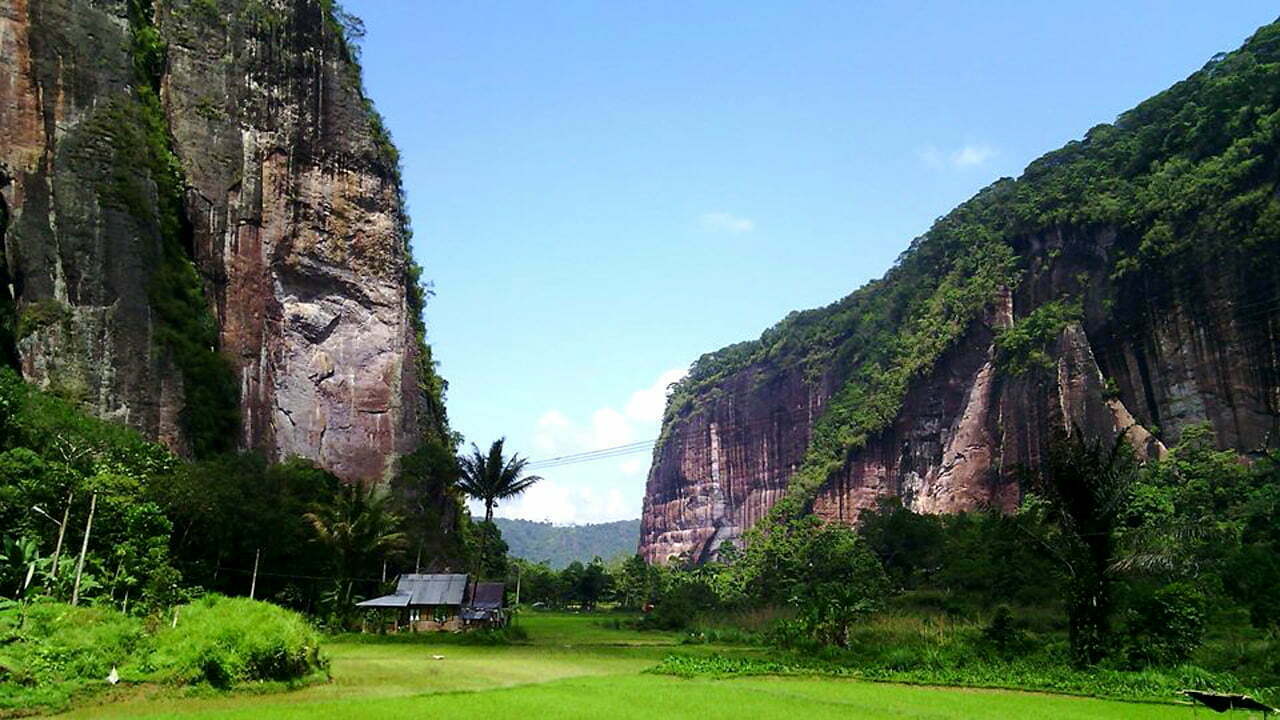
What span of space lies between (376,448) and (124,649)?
28.1 meters

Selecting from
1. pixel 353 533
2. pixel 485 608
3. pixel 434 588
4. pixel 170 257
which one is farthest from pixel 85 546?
pixel 170 257

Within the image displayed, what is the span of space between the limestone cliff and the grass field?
26.3 feet

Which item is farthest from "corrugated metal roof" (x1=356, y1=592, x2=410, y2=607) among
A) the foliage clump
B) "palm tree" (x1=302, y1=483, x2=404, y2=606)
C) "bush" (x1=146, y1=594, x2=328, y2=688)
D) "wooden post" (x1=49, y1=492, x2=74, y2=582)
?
the foliage clump

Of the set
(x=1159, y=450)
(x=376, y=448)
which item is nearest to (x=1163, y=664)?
(x=376, y=448)

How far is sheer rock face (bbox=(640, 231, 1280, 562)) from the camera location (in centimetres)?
5153

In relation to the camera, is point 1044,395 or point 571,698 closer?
point 571,698

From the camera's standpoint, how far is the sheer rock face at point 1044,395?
51.5 m

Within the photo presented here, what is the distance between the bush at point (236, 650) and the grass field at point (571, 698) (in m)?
0.60

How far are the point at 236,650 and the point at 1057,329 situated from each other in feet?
191

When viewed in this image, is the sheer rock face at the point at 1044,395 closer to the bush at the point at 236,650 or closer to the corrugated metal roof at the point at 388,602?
the bush at the point at 236,650

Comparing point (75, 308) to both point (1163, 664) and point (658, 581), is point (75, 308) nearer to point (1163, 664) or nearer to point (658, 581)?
point (1163, 664)

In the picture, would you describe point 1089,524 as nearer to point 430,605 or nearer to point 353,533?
point 430,605

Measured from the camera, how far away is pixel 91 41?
1537 inches

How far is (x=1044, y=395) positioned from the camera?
63.7 meters
